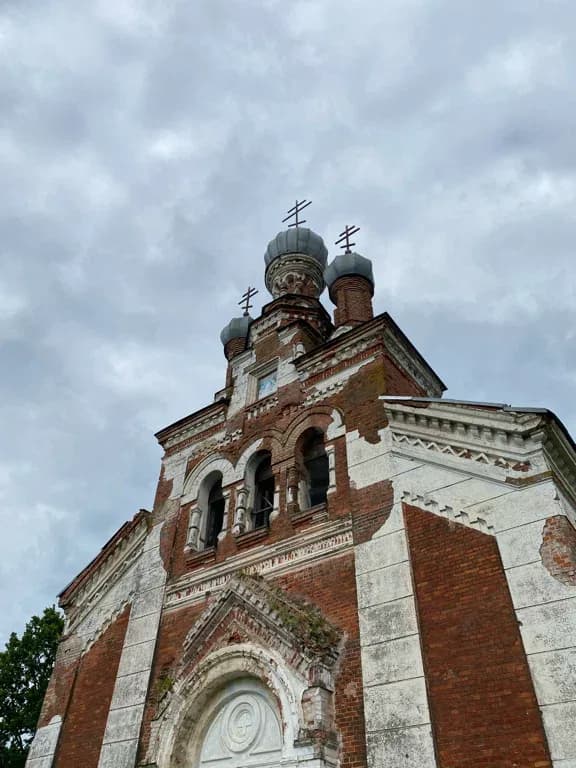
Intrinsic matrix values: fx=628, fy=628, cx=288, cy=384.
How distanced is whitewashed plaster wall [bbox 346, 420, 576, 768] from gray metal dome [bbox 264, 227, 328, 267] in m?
9.75

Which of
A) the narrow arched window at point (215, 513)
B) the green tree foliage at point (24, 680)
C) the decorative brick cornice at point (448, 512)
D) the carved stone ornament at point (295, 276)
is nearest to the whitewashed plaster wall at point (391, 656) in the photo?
the decorative brick cornice at point (448, 512)

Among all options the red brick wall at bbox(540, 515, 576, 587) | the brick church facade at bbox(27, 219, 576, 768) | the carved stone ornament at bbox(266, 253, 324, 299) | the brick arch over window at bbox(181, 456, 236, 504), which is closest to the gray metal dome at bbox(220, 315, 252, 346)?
the carved stone ornament at bbox(266, 253, 324, 299)

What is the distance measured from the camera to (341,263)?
16141mm

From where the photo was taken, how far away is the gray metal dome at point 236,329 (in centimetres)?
1873

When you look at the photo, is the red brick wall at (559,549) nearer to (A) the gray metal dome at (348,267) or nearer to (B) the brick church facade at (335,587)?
(B) the brick church facade at (335,587)

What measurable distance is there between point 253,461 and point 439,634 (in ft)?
19.7

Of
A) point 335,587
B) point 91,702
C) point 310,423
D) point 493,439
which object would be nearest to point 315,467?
point 310,423

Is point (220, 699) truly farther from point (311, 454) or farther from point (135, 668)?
point (311, 454)

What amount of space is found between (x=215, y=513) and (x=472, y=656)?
7.24 metres

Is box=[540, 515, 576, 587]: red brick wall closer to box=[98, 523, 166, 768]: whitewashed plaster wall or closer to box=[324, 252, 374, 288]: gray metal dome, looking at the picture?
box=[98, 523, 166, 768]: whitewashed plaster wall

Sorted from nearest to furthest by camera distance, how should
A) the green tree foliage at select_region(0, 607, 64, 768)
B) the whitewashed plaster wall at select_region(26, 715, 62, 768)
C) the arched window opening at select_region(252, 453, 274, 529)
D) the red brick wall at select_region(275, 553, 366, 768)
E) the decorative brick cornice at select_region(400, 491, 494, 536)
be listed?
the red brick wall at select_region(275, 553, 366, 768) < the decorative brick cornice at select_region(400, 491, 494, 536) < the whitewashed plaster wall at select_region(26, 715, 62, 768) < the arched window opening at select_region(252, 453, 274, 529) < the green tree foliage at select_region(0, 607, 64, 768)

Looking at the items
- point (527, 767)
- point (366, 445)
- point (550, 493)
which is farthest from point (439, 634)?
point (366, 445)

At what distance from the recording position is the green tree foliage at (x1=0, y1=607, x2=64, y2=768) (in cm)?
2230

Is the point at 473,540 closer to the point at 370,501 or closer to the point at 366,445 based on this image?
the point at 370,501
